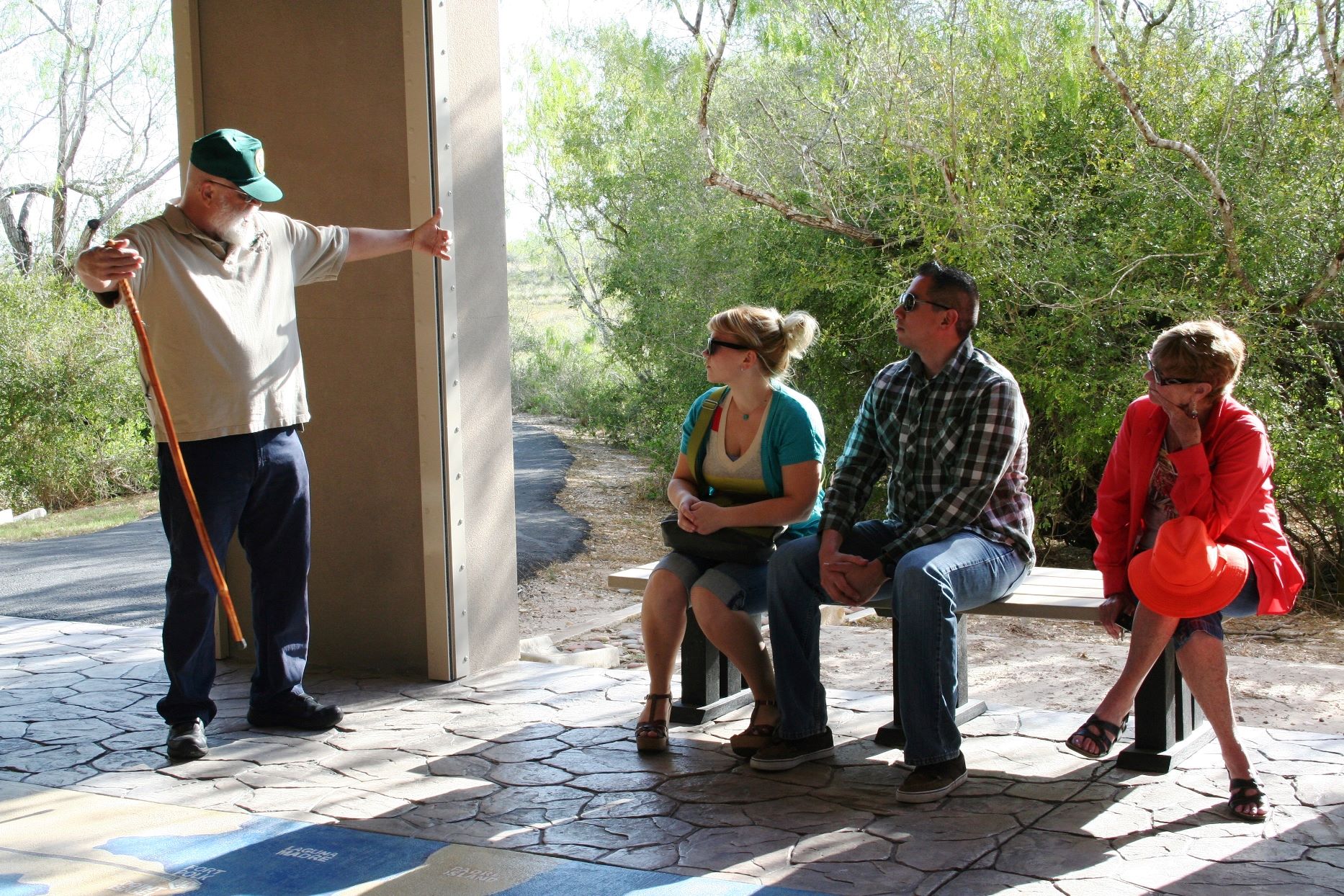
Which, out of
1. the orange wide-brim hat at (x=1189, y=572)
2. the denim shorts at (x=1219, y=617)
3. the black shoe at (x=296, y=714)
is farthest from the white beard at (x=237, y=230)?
the denim shorts at (x=1219, y=617)

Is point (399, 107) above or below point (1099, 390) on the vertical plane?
above

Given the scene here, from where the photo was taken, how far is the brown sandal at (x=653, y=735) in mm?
3471

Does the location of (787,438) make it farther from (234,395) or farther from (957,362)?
(234,395)

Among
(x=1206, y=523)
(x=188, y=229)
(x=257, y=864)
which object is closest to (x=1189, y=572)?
(x=1206, y=523)

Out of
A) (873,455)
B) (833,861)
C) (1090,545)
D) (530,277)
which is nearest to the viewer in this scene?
(833,861)

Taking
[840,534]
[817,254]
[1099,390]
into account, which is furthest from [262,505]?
[817,254]

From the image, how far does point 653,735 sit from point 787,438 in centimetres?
90

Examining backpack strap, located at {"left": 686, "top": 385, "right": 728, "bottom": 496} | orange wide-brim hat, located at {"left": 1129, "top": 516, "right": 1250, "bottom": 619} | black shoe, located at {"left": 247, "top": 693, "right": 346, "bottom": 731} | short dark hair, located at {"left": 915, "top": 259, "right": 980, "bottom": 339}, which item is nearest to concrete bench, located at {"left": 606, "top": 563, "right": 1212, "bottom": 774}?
orange wide-brim hat, located at {"left": 1129, "top": 516, "right": 1250, "bottom": 619}

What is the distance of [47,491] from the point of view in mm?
12938

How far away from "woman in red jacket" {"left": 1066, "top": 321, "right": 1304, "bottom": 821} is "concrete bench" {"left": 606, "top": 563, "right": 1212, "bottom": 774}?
132 mm

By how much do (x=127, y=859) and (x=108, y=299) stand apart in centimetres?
139

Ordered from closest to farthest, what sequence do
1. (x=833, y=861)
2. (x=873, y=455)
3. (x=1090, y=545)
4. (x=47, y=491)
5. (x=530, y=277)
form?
(x=833, y=861) → (x=873, y=455) → (x=1090, y=545) → (x=47, y=491) → (x=530, y=277)

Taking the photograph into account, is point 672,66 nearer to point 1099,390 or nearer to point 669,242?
point 669,242

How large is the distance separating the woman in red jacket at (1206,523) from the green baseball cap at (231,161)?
235cm
